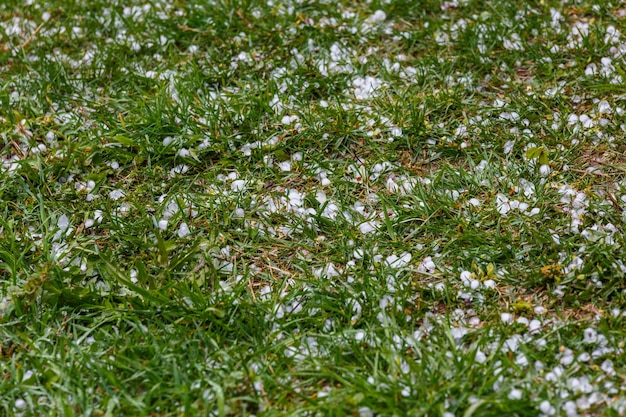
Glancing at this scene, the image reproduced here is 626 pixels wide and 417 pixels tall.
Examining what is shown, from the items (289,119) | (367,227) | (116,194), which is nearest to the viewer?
(367,227)

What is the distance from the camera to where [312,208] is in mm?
3207

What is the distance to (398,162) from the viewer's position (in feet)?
11.2

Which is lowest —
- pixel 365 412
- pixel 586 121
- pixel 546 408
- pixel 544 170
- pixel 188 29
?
pixel 365 412

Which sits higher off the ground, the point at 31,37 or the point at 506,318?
the point at 31,37

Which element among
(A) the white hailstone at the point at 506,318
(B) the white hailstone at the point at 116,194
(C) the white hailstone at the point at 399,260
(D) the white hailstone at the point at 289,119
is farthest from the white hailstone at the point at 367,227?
(B) the white hailstone at the point at 116,194

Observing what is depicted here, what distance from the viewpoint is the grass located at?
247cm

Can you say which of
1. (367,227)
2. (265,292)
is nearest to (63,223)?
(265,292)

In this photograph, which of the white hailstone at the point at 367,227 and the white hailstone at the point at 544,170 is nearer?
the white hailstone at the point at 367,227

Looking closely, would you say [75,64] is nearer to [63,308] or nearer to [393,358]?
[63,308]

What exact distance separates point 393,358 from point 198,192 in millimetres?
1376

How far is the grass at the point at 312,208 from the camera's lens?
97.3 inches

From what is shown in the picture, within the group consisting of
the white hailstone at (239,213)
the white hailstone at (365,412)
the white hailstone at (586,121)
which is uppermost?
the white hailstone at (586,121)

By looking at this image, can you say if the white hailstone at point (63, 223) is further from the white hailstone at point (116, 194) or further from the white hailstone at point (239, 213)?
the white hailstone at point (239, 213)

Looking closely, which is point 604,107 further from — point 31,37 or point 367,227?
point 31,37
